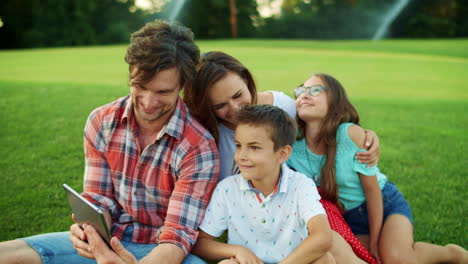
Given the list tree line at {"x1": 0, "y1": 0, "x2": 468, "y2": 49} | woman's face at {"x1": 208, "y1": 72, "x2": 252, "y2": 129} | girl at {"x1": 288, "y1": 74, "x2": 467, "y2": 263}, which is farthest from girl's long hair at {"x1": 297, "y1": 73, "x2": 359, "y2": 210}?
tree line at {"x1": 0, "y1": 0, "x2": 468, "y2": 49}

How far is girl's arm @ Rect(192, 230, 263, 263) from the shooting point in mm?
2340

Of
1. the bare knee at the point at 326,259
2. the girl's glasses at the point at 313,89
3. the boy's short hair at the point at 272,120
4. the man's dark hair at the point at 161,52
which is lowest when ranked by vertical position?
the bare knee at the point at 326,259

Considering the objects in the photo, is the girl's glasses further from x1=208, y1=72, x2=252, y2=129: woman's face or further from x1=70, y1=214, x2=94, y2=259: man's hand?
x1=70, y1=214, x2=94, y2=259: man's hand

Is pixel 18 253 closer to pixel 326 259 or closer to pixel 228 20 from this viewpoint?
pixel 326 259

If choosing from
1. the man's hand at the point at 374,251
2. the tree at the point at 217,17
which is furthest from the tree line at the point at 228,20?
the man's hand at the point at 374,251

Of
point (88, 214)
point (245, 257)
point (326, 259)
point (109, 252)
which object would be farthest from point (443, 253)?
point (88, 214)

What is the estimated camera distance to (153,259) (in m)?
2.20

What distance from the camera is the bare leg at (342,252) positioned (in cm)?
250

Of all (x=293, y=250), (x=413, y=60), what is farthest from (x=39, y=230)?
(x=413, y=60)

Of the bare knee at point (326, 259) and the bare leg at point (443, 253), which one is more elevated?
the bare knee at point (326, 259)

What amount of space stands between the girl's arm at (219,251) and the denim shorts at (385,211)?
101cm

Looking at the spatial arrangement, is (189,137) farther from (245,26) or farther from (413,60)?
(245,26)

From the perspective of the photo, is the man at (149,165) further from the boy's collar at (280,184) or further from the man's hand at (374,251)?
the man's hand at (374,251)

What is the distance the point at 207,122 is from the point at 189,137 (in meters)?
0.41
